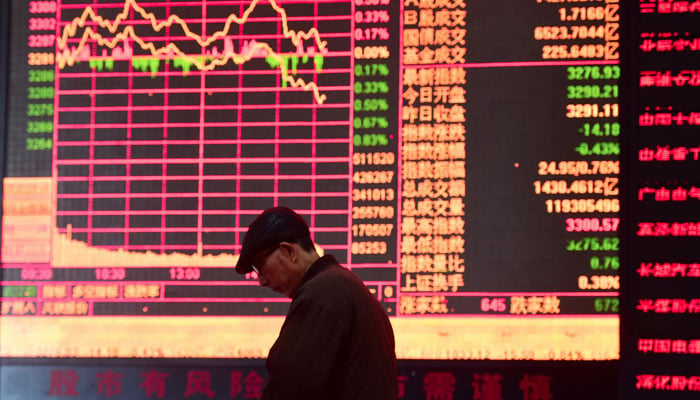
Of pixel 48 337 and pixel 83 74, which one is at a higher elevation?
pixel 83 74

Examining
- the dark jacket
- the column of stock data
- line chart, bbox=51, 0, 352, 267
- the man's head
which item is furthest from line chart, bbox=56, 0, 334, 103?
the dark jacket

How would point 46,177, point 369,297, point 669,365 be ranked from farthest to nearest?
point 46,177 → point 669,365 → point 369,297

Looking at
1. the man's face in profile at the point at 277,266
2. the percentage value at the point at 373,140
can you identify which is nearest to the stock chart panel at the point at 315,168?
the percentage value at the point at 373,140

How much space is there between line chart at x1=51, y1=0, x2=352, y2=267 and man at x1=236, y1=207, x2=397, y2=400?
1246 mm

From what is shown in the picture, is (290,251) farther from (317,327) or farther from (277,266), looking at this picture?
(317,327)

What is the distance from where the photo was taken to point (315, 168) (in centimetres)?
329

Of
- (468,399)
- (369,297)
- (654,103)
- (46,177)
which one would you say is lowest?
(468,399)

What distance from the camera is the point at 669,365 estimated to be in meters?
3.16

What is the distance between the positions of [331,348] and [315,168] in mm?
1470

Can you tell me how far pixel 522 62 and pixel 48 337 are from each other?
1858 millimetres

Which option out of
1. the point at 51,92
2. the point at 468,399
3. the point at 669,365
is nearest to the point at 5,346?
the point at 51,92

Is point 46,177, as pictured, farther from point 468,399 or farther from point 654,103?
point 654,103

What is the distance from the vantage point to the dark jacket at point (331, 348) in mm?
1858

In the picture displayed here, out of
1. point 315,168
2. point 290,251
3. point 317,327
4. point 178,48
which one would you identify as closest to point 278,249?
point 290,251
